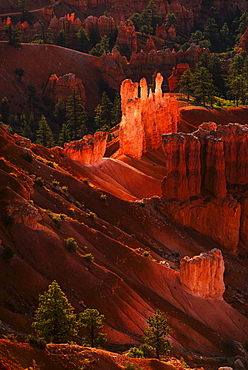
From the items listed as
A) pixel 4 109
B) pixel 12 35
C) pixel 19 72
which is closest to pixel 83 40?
pixel 12 35

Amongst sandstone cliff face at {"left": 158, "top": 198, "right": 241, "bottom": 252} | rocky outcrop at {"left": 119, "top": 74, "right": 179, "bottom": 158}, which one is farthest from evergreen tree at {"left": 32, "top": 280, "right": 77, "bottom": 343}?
rocky outcrop at {"left": 119, "top": 74, "right": 179, "bottom": 158}

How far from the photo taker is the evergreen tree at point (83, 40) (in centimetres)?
12525

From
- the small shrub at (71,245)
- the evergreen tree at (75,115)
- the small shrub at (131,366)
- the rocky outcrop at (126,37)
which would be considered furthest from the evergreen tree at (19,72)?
the small shrub at (131,366)

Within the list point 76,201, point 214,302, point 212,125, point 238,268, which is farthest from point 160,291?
point 212,125

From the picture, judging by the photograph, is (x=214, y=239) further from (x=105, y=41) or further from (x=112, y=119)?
(x=105, y=41)

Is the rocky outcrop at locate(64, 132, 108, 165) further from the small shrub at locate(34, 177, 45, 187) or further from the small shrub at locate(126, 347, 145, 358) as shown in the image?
the small shrub at locate(126, 347, 145, 358)

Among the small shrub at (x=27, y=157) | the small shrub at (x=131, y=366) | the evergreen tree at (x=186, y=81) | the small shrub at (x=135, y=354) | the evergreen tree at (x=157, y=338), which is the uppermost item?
the small shrub at (x=27, y=157)

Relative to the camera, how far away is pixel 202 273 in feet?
142

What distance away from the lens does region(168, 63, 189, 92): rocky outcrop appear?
105625 millimetres

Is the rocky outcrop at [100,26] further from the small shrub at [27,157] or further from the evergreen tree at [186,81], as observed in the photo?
the small shrub at [27,157]

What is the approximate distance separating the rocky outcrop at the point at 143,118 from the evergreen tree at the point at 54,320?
129 ft

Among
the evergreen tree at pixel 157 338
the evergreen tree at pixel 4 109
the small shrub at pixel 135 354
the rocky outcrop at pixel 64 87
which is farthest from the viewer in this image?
the rocky outcrop at pixel 64 87

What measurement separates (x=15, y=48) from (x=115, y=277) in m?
80.1

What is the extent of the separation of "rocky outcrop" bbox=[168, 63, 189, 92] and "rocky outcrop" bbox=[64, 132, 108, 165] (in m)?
47.6
